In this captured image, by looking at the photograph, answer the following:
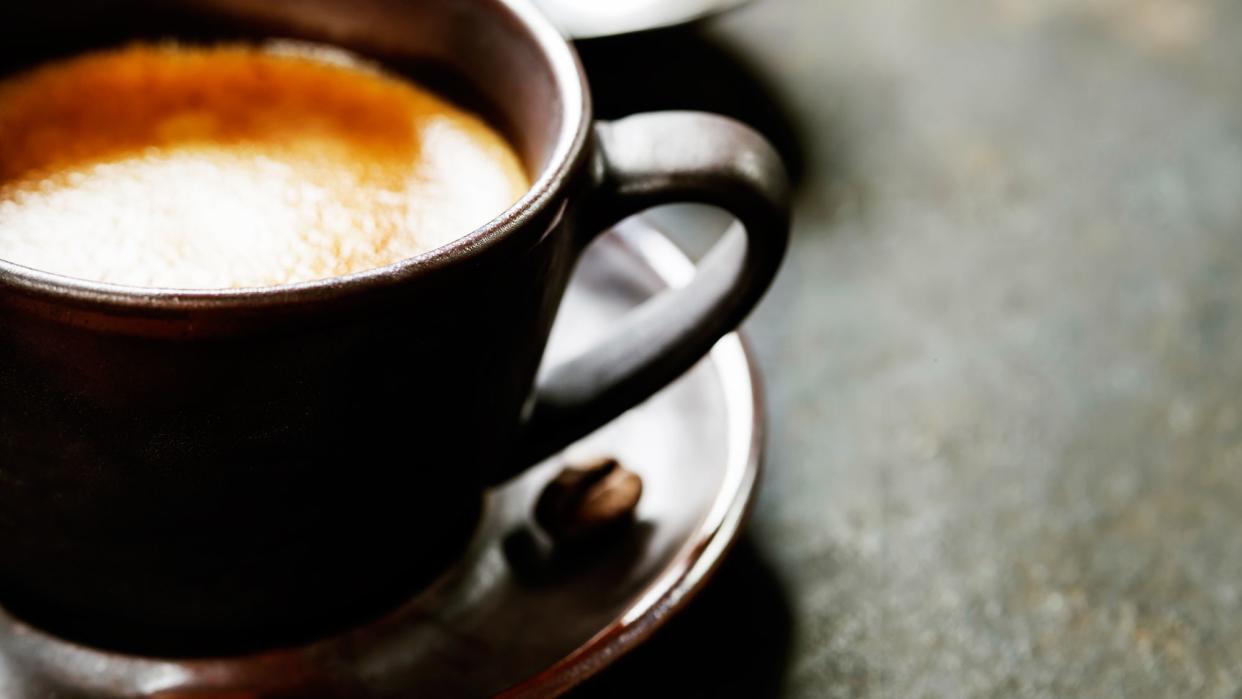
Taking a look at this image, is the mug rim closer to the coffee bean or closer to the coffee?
the coffee

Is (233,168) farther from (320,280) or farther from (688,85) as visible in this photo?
(688,85)

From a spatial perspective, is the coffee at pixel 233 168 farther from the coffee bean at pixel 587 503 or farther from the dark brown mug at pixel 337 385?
the coffee bean at pixel 587 503

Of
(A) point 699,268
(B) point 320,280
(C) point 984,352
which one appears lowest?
(C) point 984,352

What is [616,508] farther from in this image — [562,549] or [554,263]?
[554,263]

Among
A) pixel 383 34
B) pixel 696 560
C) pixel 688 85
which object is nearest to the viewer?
pixel 696 560

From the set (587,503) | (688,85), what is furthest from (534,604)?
(688,85)

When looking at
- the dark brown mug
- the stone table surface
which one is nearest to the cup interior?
the dark brown mug

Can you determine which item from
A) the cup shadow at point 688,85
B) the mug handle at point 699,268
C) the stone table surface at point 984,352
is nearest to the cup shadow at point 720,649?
the stone table surface at point 984,352
